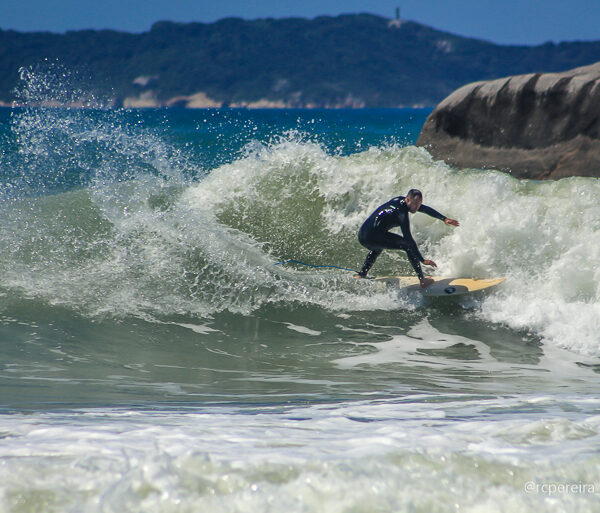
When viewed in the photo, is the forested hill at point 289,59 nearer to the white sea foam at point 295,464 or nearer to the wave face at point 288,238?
the wave face at point 288,238

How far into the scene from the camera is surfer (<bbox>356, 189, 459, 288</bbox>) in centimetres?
686

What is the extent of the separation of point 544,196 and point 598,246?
138 cm

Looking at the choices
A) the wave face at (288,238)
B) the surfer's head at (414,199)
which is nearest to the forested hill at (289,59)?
the wave face at (288,238)

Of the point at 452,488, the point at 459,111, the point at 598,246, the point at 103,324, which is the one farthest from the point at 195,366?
the point at 459,111

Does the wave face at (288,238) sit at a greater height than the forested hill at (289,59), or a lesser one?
lesser

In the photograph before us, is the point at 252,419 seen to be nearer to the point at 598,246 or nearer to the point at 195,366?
the point at 195,366

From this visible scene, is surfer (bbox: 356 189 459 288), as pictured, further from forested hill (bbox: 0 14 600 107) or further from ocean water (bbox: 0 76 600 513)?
forested hill (bbox: 0 14 600 107)

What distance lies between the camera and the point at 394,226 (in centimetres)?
699

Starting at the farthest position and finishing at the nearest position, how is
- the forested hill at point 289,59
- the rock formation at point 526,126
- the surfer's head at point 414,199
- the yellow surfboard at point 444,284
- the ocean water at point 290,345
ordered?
the forested hill at point 289,59
the rock formation at point 526,126
the yellow surfboard at point 444,284
the surfer's head at point 414,199
the ocean water at point 290,345

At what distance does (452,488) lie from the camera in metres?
2.55

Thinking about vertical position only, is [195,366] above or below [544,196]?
below

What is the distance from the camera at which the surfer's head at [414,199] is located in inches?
264

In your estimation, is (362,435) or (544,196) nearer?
(362,435)

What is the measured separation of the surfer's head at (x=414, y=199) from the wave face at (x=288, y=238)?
1.08 m
